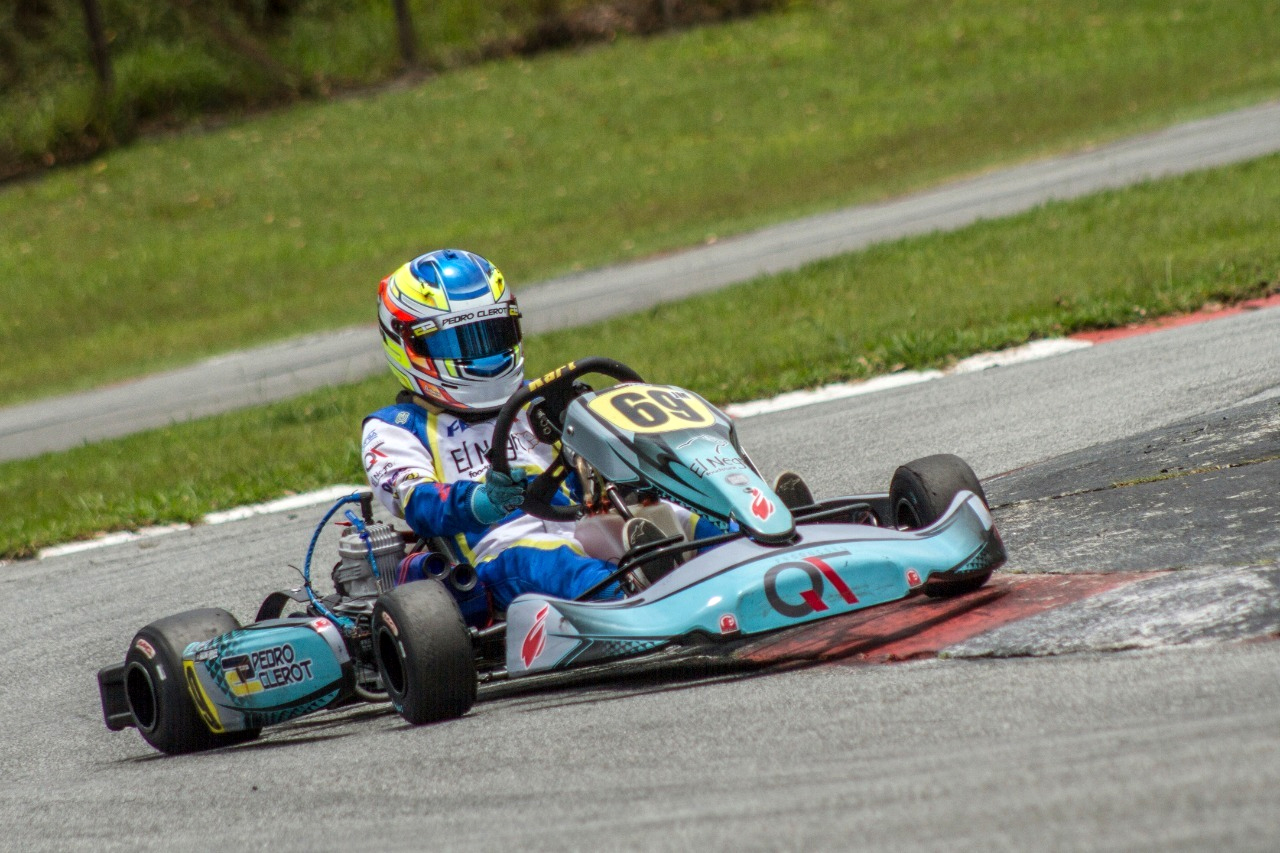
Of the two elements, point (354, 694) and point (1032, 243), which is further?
point (1032, 243)

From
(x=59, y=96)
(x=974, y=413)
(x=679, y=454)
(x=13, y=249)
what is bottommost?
(x=974, y=413)

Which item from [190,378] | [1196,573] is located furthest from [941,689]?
[190,378]

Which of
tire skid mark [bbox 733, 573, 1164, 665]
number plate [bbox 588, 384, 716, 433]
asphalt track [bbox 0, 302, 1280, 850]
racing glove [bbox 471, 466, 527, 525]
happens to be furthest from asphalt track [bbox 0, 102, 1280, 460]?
tire skid mark [bbox 733, 573, 1164, 665]

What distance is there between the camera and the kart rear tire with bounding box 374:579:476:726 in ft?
12.7

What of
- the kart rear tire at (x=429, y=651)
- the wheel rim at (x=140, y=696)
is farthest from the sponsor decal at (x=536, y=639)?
the wheel rim at (x=140, y=696)

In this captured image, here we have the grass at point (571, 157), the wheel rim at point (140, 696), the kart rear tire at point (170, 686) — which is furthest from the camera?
the grass at point (571, 157)

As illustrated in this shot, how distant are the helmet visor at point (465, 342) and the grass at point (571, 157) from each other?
36.5ft

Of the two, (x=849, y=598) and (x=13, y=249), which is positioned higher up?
(x=13, y=249)

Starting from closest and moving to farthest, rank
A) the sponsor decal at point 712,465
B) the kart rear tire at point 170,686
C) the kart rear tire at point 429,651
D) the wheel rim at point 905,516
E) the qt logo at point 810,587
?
the qt logo at point 810,587, the kart rear tire at point 429,651, the sponsor decal at point 712,465, the wheel rim at point 905,516, the kart rear tire at point 170,686

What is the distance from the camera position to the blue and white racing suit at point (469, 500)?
4.32 metres

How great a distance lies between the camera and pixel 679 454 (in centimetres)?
412

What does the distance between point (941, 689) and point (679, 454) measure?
1123 mm

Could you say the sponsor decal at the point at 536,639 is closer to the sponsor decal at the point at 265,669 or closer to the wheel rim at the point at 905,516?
the sponsor decal at the point at 265,669

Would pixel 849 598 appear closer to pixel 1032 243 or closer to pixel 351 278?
pixel 1032 243
